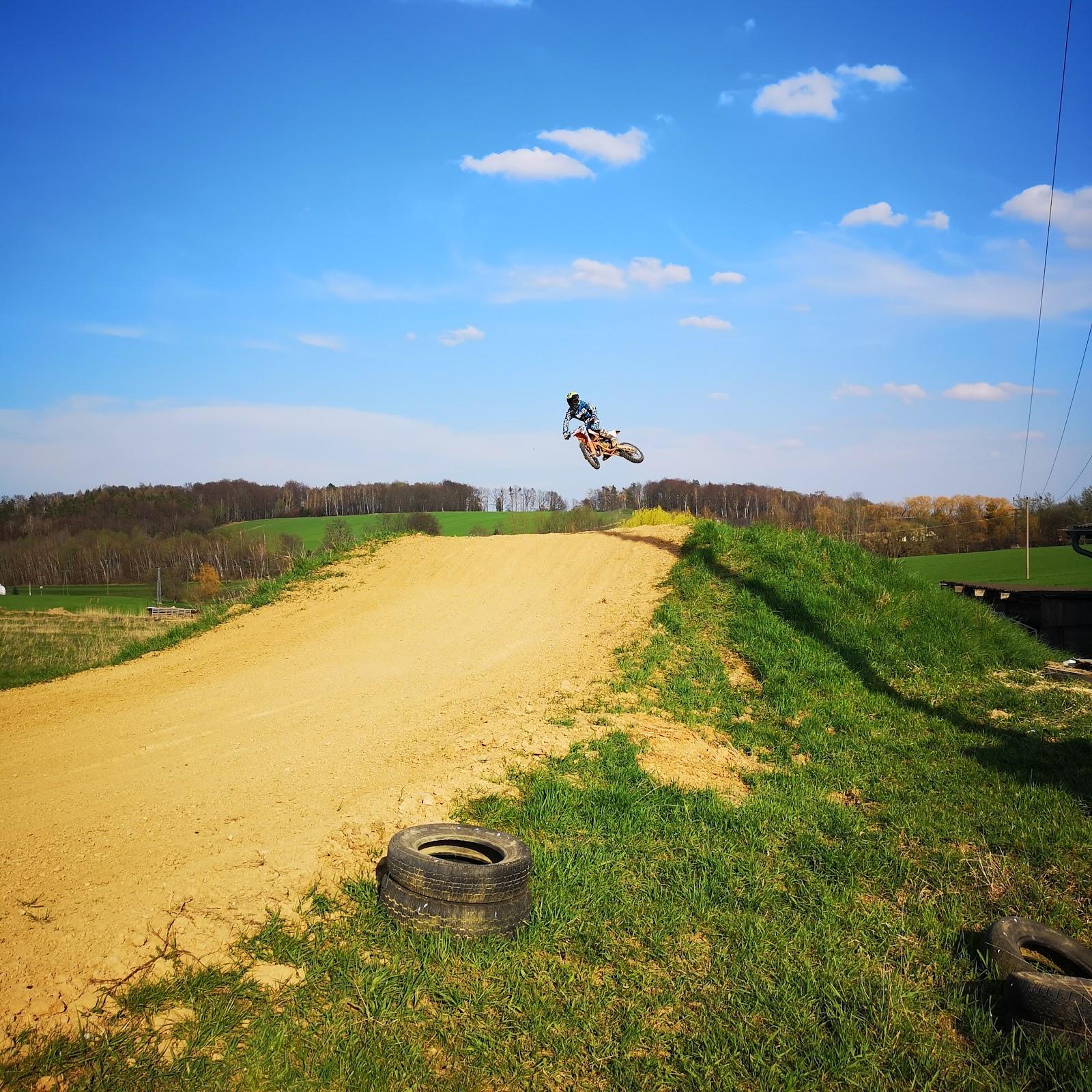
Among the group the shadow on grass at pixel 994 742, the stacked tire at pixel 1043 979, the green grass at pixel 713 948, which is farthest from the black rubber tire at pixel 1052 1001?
the shadow on grass at pixel 994 742

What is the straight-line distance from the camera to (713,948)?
4352mm

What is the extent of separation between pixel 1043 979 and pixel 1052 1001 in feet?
0.46

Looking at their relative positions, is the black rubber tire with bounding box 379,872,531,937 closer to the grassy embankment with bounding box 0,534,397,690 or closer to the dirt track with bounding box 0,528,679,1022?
the dirt track with bounding box 0,528,679,1022

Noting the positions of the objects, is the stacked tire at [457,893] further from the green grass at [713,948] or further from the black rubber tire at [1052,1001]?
the black rubber tire at [1052,1001]

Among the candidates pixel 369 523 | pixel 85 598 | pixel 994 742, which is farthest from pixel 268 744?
pixel 85 598

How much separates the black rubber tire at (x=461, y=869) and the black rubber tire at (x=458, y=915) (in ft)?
0.11

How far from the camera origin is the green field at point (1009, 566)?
32.7 meters

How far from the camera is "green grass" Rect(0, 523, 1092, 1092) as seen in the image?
11.2 ft

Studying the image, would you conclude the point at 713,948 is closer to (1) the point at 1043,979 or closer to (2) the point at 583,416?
(1) the point at 1043,979

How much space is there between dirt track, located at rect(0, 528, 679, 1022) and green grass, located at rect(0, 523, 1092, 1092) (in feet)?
1.69

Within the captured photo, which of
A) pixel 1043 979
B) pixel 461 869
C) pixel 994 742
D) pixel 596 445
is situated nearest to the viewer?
pixel 1043 979

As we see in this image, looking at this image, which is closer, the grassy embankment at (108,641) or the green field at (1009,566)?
the grassy embankment at (108,641)

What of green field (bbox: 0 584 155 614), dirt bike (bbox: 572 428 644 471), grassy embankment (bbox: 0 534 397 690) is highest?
dirt bike (bbox: 572 428 644 471)

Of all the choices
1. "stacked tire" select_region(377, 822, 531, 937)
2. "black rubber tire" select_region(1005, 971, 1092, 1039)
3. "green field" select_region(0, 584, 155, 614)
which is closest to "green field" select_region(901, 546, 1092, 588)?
"black rubber tire" select_region(1005, 971, 1092, 1039)
